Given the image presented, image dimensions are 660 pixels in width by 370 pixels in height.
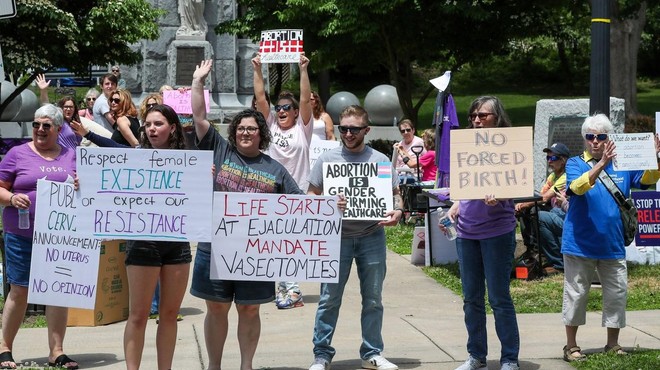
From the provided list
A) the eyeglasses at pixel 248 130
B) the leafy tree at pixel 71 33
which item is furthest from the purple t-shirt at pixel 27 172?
the leafy tree at pixel 71 33

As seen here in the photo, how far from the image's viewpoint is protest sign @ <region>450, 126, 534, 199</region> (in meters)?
7.20

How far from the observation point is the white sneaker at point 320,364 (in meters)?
7.52

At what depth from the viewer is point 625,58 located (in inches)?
1240

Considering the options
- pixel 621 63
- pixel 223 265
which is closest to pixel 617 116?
pixel 223 265

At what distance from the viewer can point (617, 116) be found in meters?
14.5

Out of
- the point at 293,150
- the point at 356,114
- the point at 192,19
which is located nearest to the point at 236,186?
the point at 356,114

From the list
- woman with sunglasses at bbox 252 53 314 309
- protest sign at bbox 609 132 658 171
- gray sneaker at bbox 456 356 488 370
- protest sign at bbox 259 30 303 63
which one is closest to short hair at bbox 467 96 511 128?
protest sign at bbox 609 132 658 171

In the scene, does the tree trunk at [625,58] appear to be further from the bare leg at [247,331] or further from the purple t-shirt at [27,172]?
the bare leg at [247,331]

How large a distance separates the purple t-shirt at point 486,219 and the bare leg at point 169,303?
186 cm

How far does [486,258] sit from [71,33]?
14.9 meters

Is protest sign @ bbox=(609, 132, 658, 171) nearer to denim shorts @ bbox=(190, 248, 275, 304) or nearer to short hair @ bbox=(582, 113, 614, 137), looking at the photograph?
short hair @ bbox=(582, 113, 614, 137)

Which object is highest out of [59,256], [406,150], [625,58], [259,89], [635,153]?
[625,58]

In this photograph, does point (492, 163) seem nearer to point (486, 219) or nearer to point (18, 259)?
point (486, 219)

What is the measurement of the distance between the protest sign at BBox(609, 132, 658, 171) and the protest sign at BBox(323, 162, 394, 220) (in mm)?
1860
